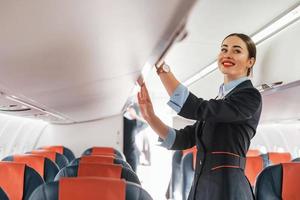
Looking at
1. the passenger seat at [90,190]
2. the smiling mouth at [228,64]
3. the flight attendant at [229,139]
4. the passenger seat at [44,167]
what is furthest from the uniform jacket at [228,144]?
the passenger seat at [44,167]

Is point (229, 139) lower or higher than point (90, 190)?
higher

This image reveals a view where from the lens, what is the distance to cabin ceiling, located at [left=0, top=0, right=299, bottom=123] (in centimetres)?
123

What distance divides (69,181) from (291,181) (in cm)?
160

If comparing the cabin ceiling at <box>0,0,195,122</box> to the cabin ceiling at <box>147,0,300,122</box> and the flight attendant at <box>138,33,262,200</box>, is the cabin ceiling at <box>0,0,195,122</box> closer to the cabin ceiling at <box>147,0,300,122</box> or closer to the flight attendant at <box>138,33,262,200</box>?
the flight attendant at <box>138,33,262,200</box>

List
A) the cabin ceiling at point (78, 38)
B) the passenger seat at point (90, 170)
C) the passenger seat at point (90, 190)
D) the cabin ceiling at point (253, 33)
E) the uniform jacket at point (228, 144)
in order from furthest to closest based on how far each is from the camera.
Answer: the passenger seat at point (90, 170) < the cabin ceiling at point (253, 33) < the passenger seat at point (90, 190) < the uniform jacket at point (228, 144) < the cabin ceiling at point (78, 38)

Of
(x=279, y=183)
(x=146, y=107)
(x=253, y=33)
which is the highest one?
(x=253, y=33)

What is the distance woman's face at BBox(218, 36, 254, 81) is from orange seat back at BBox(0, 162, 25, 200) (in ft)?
5.41

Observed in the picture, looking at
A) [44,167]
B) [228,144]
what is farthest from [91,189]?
[44,167]

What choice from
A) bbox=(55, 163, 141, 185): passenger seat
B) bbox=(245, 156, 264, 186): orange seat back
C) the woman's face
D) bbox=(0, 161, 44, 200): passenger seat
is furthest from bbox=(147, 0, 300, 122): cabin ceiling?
bbox=(0, 161, 44, 200): passenger seat

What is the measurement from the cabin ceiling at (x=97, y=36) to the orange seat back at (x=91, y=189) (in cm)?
68

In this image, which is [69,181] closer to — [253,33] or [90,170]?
[90,170]

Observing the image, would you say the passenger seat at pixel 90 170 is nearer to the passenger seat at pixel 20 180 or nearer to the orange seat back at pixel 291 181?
the passenger seat at pixel 20 180

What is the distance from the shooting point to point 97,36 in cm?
164

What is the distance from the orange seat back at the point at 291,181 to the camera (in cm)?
250
